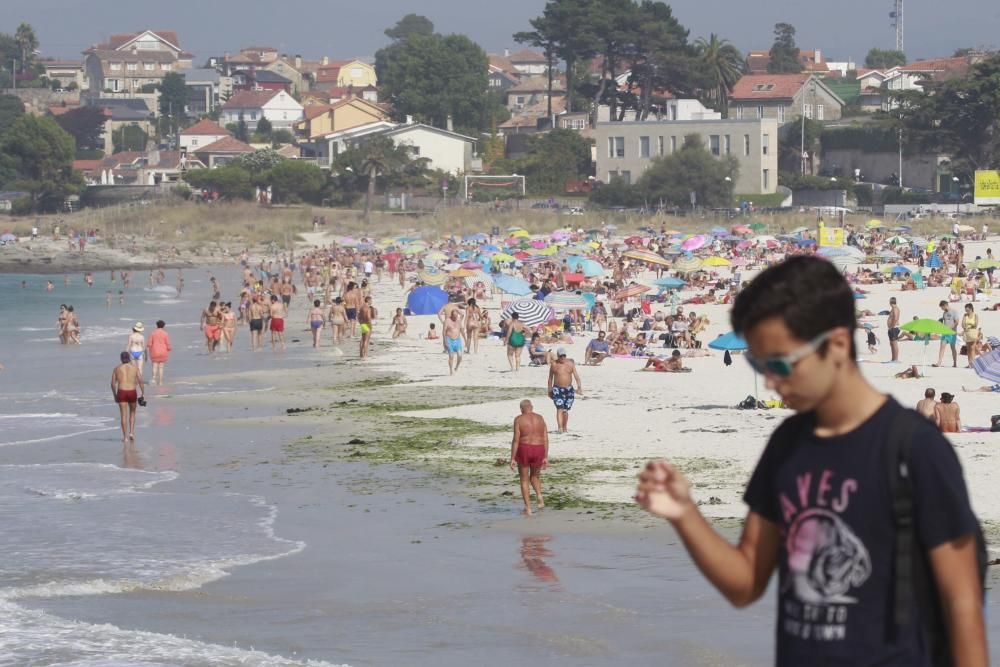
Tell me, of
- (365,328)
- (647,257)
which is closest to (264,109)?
(647,257)

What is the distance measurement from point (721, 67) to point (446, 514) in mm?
89700

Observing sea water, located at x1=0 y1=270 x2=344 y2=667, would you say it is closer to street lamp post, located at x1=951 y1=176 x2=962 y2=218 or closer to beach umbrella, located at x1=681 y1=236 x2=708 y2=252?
beach umbrella, located at x1=681 y1=236 x2=708 y2=252

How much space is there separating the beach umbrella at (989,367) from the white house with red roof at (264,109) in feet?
397

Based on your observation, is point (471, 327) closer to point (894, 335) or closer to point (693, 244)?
point (894, 335)

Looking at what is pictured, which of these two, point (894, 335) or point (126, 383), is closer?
point (126, 383)

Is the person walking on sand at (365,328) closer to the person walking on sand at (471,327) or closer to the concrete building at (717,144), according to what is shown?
the person walking on sand at (471,327)

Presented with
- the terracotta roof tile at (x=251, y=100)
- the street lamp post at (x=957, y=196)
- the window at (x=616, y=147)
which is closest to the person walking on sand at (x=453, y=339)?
the street lamp post at (x=957, y=196)

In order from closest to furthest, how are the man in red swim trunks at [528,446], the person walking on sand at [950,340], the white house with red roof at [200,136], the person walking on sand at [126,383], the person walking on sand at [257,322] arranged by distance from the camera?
the man in red swim trunks at [528,446], the person walking on sand at [126,383], the person walking on sand at [950,340], the person walking on sand at [257,322], the white house with red roof at [200,136]

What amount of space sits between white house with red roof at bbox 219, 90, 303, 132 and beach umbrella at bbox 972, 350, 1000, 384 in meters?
121

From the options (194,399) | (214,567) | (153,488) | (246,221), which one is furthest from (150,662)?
(246,221)

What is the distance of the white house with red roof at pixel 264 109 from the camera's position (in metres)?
136

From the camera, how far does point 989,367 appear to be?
1756cm

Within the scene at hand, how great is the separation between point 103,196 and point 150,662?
9231cm

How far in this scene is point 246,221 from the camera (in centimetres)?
8606
